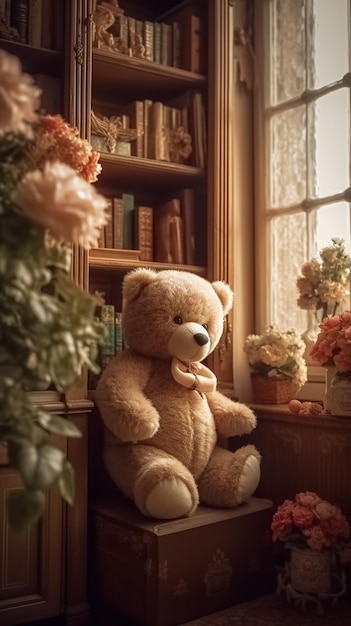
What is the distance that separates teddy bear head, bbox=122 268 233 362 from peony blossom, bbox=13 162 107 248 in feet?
3.93

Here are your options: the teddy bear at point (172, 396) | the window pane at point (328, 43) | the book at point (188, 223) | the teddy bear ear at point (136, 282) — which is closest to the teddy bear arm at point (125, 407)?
the teddy bear at point (172, 396)

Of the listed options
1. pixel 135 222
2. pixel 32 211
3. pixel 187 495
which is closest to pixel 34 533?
pixel 187 495

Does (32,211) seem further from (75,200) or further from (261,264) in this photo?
(261,264)

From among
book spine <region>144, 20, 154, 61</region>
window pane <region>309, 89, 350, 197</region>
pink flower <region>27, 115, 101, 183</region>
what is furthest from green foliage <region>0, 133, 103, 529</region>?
window pane <region>309, 89, 350, 197</region>

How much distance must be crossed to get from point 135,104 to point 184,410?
1.12 metres

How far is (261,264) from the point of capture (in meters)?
2.81

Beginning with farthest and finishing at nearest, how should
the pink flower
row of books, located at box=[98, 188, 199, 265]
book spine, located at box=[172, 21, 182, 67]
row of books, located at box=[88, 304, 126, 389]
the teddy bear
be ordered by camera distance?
book spine, located at box=[172, 21, 182, 67]
row of books, located at box=[98, 188, 199, 265]
row of books, located at box=[88, 304, 126, 389]
the teddy bear
the pink flower

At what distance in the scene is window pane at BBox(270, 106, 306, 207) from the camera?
8.84ft

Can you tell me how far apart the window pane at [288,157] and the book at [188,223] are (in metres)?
0.42

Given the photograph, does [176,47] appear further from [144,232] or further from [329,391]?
[329,391]

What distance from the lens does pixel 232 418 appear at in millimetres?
2225

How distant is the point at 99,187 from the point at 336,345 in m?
1.09

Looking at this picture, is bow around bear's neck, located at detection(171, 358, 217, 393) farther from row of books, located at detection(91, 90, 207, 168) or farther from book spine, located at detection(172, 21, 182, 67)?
book spine, located at detection(172, 21, 182, 67)

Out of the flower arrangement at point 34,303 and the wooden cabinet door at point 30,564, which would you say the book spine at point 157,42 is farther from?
the flower arrangement at point 34,303
